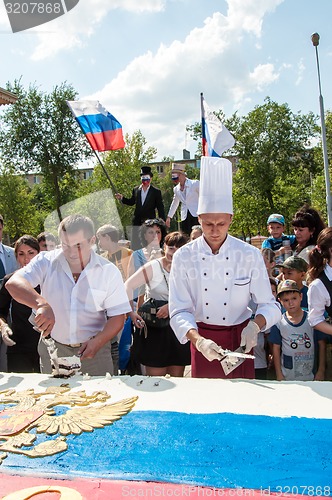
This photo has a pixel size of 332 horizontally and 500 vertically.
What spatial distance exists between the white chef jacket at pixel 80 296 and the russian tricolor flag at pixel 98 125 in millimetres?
3806

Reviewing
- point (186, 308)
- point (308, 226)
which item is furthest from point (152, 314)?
point (308, 226)

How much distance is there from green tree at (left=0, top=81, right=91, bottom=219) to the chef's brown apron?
15.0 m

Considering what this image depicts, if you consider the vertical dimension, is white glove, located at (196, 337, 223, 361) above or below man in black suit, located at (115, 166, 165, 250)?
below

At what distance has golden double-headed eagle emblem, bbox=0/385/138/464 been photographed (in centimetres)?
139

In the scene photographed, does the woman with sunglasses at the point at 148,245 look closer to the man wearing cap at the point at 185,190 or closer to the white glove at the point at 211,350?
the man wearing cap at the point at 185,190

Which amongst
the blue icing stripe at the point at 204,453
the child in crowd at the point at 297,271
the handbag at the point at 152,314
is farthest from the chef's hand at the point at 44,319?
the child in crowd at the point at 297,271

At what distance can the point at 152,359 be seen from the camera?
10.8 feet

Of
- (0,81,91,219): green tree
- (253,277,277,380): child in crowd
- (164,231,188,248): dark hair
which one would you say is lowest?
(253,277,277,380): child in crowd

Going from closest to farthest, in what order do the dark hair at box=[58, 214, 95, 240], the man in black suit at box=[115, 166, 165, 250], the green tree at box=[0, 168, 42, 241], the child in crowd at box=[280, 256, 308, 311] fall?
the dark hair at box=[58, 214, 95, 240]
the child in crowd at box=[280, 256, 308, 311]
the man in black suit at box=[115, 166, 165, 250]
the green tree at box=[0, 168, 42, 241]

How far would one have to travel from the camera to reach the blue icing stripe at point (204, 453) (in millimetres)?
1166

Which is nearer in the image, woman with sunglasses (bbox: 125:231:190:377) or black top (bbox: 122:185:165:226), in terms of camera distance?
woman with sunglasses (bbox: 125:231:190:377)

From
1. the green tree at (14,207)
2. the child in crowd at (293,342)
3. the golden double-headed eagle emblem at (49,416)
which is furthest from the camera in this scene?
the green tree at (14,207)

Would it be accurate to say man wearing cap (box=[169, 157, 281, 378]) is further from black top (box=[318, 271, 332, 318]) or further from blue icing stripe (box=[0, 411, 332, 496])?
blue icing stripe (box=[0, 411, 332, 496])

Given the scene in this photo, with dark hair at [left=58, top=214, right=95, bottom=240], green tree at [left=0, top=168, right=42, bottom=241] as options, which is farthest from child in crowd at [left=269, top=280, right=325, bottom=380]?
green tree at [left=0, top=168, right=42, bottom=241]
